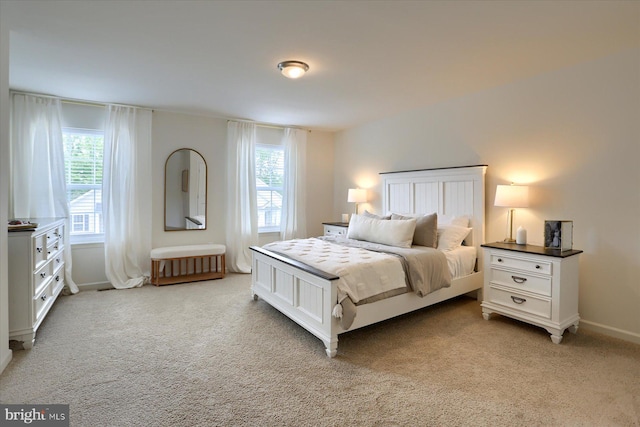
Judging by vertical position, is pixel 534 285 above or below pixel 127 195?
below

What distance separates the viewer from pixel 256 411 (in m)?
1.80

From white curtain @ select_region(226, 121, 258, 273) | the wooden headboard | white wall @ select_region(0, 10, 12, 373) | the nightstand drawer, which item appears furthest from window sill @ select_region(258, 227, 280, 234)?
the nightstand drawer

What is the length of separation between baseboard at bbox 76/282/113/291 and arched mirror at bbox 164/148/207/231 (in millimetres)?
1032

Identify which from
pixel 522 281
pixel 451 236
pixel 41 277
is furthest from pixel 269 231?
pixel 522 281

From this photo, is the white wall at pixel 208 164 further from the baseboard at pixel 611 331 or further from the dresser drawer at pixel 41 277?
the baseboard at pixel 611 331

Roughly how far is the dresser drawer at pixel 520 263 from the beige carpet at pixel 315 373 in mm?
570

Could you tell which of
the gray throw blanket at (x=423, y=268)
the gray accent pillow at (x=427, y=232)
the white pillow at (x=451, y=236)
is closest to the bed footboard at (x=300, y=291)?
the gray throw blanket at (x=423, y=268)

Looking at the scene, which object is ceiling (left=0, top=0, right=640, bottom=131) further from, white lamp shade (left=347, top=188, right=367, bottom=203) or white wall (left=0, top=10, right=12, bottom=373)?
white lamp shade (left=347, top=188, right=367, bottom=203)

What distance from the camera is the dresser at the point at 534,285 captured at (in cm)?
267

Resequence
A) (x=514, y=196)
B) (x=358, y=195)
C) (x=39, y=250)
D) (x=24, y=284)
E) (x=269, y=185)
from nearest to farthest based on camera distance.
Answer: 1. (x=24, y=284)
2. (x=39, y=250)
3. (x=514, y=196)
4. (x=358, y=195)
5. (x=269, y=185)

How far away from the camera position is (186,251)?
444 centimetres

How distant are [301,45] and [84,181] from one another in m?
3.50

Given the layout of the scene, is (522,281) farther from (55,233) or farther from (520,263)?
(55,233)

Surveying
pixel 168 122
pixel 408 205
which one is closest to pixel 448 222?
pixel 408 205
